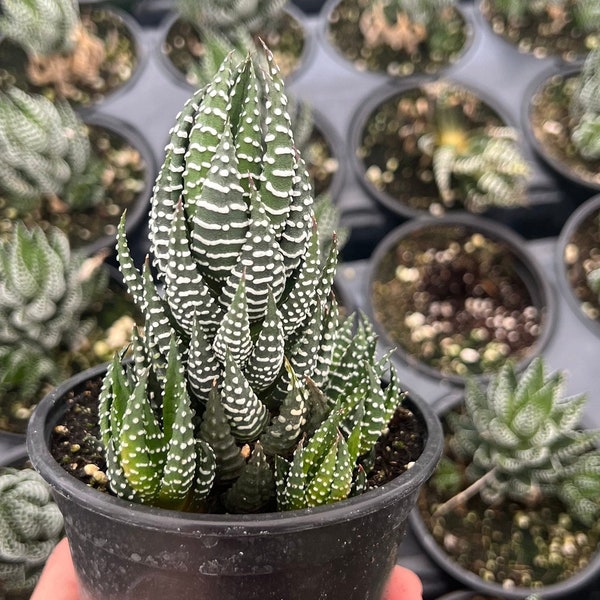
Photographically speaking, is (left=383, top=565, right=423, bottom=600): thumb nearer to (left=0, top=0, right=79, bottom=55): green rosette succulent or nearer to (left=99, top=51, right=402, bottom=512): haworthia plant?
(left=99, top=51, right=402, bottom=512): haworthia plant

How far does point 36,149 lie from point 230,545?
117 centimetres

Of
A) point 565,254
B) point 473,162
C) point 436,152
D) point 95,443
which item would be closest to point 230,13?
point 436,152

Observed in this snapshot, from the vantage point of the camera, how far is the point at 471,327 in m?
1.77

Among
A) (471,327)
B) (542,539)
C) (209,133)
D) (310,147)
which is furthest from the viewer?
(310,147)

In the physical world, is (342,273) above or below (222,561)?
below

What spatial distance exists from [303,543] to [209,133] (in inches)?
15.8

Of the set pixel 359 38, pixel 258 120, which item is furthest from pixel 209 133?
pixel 359 38

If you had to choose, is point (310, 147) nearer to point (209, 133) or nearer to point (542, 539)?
point (542, 539)

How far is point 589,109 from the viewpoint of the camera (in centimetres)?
201

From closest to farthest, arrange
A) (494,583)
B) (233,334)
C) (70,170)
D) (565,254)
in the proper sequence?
1. (233,334)
2. (494,583)
3. (70,170)
4. (565,254)

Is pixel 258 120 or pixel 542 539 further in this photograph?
pixel 542 539

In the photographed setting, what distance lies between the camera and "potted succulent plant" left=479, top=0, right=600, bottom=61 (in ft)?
7.38

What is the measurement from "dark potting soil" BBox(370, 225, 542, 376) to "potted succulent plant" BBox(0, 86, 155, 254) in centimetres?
69

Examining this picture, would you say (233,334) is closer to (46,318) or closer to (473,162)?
(46,318)
